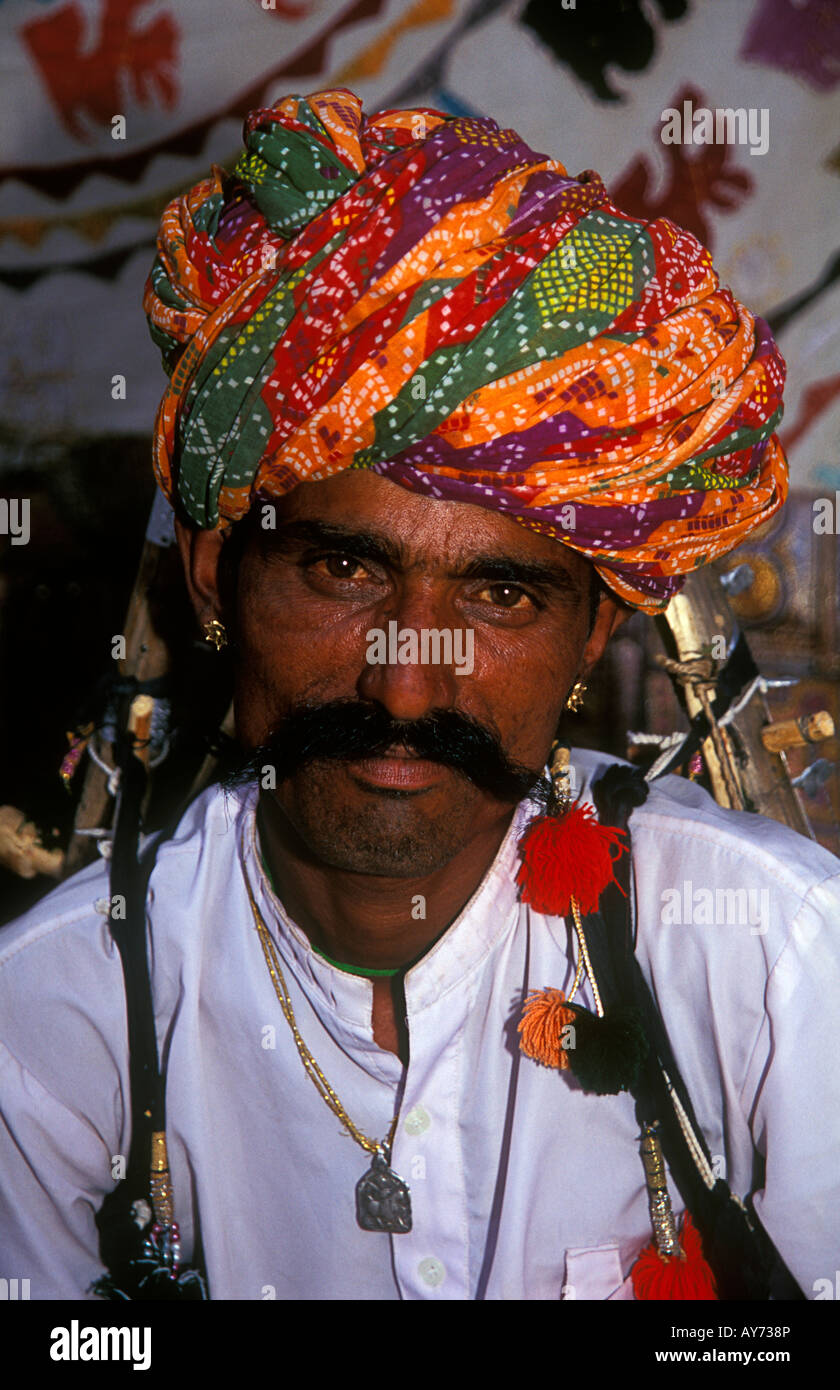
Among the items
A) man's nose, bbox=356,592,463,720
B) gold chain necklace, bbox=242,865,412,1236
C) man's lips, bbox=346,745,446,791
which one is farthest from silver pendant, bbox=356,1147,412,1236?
man's nose, bbox=356,592,463,720

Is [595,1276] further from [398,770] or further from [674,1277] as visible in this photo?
[398,770]

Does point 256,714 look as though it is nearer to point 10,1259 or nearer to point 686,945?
point 686,945

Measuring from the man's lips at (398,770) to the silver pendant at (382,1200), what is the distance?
1.96 ft

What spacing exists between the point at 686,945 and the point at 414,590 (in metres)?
0.68

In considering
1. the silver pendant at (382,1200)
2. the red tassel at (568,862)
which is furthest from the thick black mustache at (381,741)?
the silver pendant at (382,1200)

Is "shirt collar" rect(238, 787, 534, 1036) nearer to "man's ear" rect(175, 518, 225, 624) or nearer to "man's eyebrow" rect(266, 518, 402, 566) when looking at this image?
"man's ear" rect(175, 518, 225, 624)

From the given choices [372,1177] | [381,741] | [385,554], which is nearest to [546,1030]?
[372,1177]

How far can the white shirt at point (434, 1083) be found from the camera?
63.8 inches

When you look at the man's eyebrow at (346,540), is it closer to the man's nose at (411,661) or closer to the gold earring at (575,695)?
the man's nose at (411,661)

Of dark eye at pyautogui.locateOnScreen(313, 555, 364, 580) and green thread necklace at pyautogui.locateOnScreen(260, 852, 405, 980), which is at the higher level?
dark eye at pyautogui.locateOnScreen(313, 555, 364, 580)

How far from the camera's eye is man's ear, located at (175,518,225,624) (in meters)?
1.72

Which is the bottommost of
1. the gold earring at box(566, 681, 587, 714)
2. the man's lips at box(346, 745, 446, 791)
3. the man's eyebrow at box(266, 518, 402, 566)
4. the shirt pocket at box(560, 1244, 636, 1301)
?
the shirt pocket at box(560, 1244, 636, 1301)

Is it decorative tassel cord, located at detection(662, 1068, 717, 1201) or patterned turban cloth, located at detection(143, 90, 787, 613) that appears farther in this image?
decorative tassel cord, located at detection(662, 1068, 717, 1201)
